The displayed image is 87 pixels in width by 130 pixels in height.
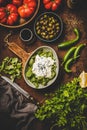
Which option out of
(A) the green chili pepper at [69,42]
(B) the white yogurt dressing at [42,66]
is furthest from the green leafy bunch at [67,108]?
(A) the green chili pepper at [69,42]

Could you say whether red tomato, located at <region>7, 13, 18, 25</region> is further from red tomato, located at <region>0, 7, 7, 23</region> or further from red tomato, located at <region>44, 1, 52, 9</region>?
red tomato, located at <region>44, 1, 52, 9</region>

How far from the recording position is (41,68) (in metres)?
5.77

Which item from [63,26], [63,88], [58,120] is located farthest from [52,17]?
[58,120]

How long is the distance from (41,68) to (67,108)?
2.40ft

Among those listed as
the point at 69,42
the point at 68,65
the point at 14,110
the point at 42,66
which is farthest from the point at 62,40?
the point at 14,110

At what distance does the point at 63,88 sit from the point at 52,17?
3.59ft

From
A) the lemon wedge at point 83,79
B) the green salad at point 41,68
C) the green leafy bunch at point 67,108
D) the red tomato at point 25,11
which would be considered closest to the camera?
the green leafy bunch at point 67,108

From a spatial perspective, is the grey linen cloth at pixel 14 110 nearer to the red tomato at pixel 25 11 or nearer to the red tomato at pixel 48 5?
the red tomato at pixel 25 11

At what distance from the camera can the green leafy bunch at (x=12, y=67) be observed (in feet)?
19.4

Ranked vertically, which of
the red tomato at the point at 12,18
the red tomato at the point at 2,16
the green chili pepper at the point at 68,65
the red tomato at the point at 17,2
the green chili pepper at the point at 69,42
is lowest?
the green chili pepper at the point at 68,65

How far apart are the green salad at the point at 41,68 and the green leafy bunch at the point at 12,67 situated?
162 mm

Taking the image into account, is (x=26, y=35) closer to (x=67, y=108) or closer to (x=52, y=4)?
(x=52, y=4)

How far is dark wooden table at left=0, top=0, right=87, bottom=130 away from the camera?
19.2 ft

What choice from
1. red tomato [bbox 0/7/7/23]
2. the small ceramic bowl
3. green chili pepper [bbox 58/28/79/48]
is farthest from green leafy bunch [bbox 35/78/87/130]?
red tomato [bbox 0/7/7/23]
